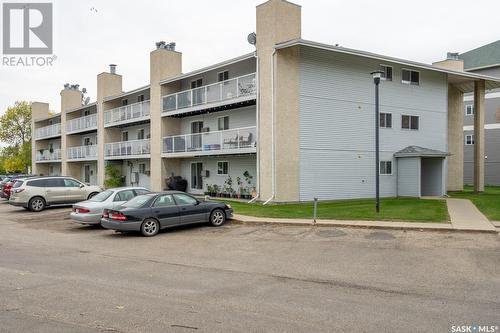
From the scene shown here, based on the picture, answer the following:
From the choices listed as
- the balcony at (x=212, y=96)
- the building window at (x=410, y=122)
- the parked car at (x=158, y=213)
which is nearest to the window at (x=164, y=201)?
the parked car at (x=158, y=213)

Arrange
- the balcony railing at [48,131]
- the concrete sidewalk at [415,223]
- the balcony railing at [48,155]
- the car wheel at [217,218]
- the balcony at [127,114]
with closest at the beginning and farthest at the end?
the concrete sidewalk at [415,223]
the car wheel at [217,218]
the balcony at [127,114]
the balcony railing at [48,155]
the balcony railing at [48,131]

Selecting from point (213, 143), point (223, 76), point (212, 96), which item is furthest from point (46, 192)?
point (223, 76)

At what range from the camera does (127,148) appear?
3447 centimetres

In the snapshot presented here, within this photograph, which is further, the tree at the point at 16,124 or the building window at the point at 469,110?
the tree at the point at 16,124

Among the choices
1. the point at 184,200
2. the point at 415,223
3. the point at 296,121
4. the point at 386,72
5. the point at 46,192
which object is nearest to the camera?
the point at 415,223

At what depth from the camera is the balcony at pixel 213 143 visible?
23.2m

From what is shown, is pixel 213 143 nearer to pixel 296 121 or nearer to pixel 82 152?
pixel 296 121

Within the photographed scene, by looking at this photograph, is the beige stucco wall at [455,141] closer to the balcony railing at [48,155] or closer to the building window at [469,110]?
the building window at [469,110]

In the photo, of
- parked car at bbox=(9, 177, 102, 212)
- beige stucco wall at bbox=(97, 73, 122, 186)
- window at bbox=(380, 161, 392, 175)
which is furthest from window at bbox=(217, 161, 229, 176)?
beige stucco wall at bbox=(97, 73, 122, 186)

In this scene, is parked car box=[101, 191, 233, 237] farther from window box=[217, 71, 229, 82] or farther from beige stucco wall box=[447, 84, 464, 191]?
beige stucco wall box=[447, 84, 464, 191]

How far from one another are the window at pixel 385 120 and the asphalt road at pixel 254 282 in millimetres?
14327

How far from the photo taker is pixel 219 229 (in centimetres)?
1458

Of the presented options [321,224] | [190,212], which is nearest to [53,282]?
[190,212]

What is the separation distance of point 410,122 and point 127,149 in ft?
69.2
